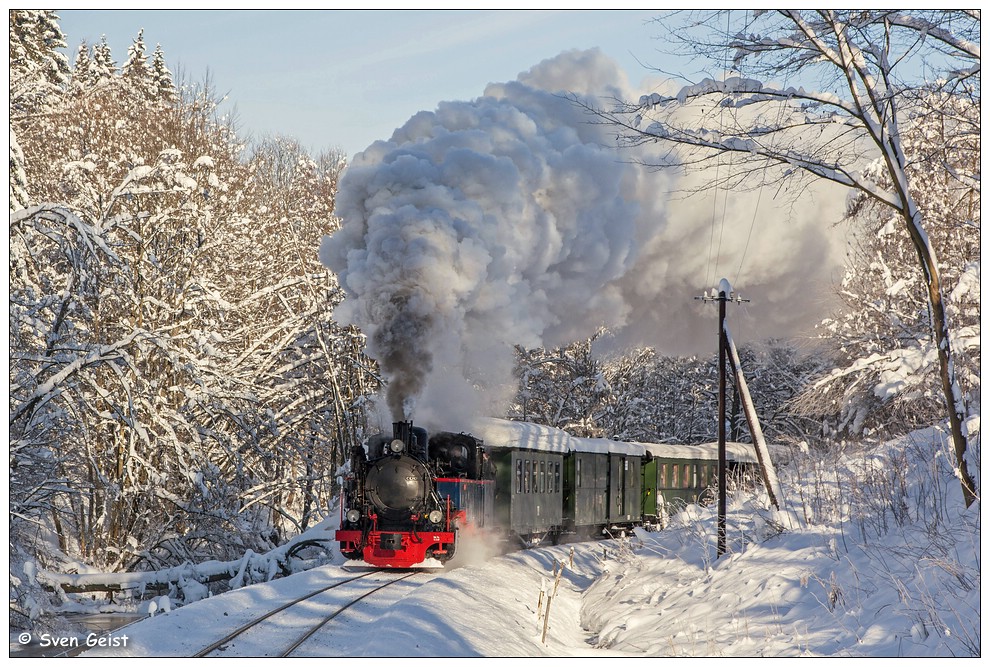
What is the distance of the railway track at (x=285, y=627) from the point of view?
314 inches

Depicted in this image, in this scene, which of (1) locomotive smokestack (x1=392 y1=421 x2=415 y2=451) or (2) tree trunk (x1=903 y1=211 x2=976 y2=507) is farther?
(1) locomotive smokestack (x1=392 y1=421 x2=415 y2=451)

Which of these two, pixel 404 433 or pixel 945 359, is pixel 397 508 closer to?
pixel 404 433

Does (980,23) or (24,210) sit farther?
(24,210)

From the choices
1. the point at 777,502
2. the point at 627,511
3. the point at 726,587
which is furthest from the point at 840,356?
the point at 726,587

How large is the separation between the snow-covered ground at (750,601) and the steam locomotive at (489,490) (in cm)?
70

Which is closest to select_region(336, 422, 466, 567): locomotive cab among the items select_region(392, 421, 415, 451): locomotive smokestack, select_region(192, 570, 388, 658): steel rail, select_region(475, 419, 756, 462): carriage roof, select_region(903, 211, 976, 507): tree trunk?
select_region(392, 421, 415, 451): locomotive smokestack

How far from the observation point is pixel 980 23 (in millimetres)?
8281

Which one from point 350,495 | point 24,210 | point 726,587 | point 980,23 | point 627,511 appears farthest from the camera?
point 627,511

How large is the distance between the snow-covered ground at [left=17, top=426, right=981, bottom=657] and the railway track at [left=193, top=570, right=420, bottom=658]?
0.13 metres

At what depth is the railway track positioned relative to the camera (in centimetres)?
799

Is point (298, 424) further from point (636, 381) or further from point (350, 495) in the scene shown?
point (636, 381)

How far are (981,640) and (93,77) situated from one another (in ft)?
71.8

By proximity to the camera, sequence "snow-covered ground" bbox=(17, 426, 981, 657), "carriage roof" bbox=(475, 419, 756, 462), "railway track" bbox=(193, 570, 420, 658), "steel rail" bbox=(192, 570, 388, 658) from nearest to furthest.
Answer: "snow-covered ground" bbox=(17, 426, 981, 657) < "steel rail" bbox=(192, 570, 388, 658) < "railway track" bbox=(193, 570, 420, 658) < "carriage roof" bbox=(475, 419, 756, 462)

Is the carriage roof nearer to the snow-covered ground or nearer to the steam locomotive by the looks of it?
the steam locomotive
